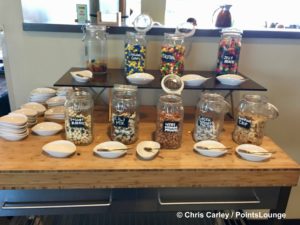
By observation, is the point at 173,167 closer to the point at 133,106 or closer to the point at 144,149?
the point at 144,149

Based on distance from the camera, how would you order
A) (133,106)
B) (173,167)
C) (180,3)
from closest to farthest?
(173,167) < (133,106) < (180,3)

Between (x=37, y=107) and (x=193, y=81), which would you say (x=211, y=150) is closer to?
(x=193, y=81)

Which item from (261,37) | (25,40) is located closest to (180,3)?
(261,37)

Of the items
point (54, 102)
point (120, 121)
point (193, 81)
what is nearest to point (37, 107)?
point (54, 102)

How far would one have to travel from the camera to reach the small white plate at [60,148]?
966 mm

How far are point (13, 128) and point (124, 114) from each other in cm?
42

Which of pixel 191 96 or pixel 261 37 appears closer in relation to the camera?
pixel 261 37

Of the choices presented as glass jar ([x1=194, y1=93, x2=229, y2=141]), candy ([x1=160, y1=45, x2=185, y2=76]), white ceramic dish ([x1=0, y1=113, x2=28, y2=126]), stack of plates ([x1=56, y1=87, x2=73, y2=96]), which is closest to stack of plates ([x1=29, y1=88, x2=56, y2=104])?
stack of plates ([x1=56, y1=87, x2=73, y2=96])

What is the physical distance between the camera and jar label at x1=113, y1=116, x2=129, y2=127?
41.1 inches

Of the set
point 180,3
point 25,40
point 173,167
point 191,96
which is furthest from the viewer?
point 180,3

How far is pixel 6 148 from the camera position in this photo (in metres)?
1.02

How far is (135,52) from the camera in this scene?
118 centimetres

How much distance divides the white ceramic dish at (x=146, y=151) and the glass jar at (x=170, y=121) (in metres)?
0.04

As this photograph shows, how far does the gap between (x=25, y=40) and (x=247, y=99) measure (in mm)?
1103
